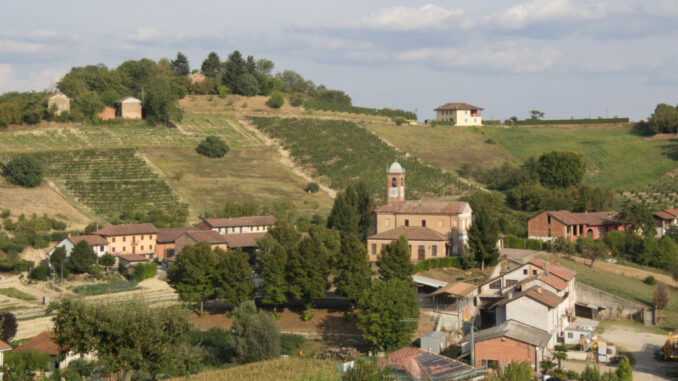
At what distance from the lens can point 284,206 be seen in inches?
2963

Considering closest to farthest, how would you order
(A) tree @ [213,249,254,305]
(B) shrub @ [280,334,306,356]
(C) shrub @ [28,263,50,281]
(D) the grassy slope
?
(B) shrub @ [280,334,306,356]
(A) tree @ [213,249,254,305]
(C) shrub @ [28,263,50,281]
(D) the grassy slope

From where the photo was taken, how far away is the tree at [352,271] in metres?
45.8

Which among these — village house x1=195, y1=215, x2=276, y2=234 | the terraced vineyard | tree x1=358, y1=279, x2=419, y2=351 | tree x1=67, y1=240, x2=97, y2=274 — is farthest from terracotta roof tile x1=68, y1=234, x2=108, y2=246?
tree x1=358, y1=279, x2=419, y2=351

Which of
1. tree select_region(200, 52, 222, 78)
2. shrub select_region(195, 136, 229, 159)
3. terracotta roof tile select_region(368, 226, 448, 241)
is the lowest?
terracotta roof tile select_region(368, 226, 448, 241)

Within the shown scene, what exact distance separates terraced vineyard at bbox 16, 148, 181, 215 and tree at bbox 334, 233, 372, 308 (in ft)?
99.9

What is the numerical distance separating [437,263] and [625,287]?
1245 centimetres

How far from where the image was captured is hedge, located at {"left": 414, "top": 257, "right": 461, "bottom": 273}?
170 ft

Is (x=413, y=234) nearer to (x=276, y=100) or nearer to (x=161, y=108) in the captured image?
(x=161, y=108)

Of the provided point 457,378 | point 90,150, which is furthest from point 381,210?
point 90,150

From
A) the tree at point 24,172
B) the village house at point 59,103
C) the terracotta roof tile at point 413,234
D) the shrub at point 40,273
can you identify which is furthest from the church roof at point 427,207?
the village house at point 59,103

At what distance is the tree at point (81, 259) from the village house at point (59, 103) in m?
46.4

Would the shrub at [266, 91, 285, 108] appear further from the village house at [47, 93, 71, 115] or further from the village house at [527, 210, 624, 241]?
the village house at [527, 210, 624, 241]

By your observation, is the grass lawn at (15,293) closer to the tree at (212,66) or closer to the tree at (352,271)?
the tree at (352,271)

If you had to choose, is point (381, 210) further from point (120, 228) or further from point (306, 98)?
point (306, 98)
